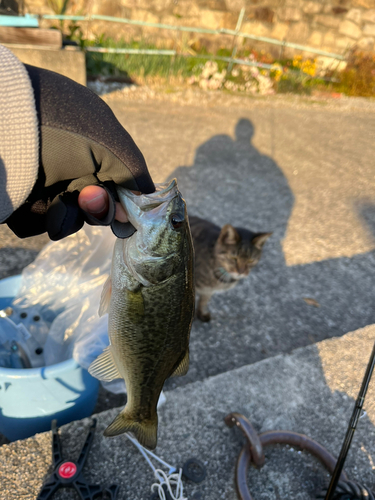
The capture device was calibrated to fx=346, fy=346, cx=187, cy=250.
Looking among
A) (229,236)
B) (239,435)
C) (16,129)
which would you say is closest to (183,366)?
(239,435)

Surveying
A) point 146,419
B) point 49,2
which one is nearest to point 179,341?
point 146,419

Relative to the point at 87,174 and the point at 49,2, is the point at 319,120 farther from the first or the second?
the point at 87,174

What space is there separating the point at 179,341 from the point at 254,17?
10584mm

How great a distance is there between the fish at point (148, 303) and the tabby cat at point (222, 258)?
1.52 meters

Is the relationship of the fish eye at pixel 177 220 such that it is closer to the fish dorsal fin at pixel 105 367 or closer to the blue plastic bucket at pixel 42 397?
the fish dorsal fin at pixel 105 367

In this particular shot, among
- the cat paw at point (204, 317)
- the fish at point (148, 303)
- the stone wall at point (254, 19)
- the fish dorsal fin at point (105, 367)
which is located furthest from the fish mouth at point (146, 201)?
the stone wall at point (254, 19)

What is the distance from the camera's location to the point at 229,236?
2.96 meters

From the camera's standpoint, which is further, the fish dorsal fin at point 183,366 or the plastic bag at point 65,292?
the plastic bag at point 65,292

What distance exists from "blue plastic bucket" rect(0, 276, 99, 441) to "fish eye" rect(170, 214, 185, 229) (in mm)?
1052

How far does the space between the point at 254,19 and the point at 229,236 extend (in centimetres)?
913

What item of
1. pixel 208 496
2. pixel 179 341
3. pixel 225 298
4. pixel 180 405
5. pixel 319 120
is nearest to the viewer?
pixel 179 341

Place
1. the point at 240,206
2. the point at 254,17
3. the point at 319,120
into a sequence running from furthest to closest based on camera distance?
the point at 254,17
the point at 319,120
the point at 240,206

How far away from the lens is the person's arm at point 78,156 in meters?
1.42

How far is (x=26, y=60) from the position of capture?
5.40 m
